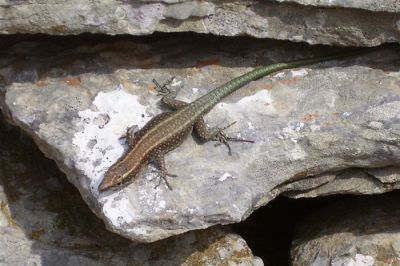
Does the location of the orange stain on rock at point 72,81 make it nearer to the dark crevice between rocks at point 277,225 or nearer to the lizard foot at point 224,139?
the lizard foot at point 224,139

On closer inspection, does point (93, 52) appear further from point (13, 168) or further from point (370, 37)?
point (370, 37)

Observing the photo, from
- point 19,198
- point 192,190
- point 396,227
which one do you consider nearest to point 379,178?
point 396,227

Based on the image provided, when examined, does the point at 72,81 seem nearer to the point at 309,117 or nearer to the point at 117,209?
the point at 117,209

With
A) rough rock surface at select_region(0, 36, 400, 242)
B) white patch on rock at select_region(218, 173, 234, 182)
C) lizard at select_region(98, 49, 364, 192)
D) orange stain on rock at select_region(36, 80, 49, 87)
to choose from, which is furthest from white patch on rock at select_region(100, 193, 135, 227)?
orange stain on rock at select_region(36, 80, 49, 87)

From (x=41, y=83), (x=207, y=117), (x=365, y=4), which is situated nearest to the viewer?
(x=365, y=4)

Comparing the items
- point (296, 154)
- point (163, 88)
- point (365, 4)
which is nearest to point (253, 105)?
point (296, 154)

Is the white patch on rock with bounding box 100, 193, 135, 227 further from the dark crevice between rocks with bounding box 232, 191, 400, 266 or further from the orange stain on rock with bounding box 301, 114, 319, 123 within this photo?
the dark crevice between rocks with bounding box 232, 191, 400, 266
